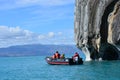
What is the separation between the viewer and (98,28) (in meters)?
73.8

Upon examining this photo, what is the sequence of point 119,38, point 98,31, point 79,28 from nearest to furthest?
point 119,38 < point 98,31 < point 79,28

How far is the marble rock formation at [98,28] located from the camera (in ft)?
233

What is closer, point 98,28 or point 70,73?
point 70,73

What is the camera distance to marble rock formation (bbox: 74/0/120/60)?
7112cm

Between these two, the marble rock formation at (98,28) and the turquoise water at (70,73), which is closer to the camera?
the turquoise water at (70,73)

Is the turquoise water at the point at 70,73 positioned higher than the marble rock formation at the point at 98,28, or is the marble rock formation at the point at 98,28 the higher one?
the marble rock formation at the point at 98,28

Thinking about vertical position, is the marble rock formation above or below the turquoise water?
above

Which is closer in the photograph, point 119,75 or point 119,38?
point 119,75

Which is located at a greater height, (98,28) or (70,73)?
(98,28)

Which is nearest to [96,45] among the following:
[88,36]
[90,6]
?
[88,36]

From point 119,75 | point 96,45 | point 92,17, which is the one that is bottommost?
point 119,75

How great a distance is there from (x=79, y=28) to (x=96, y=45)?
19.1 ft

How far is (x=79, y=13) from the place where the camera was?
79750mm

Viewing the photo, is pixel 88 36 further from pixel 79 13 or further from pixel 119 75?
pixel 119 75
